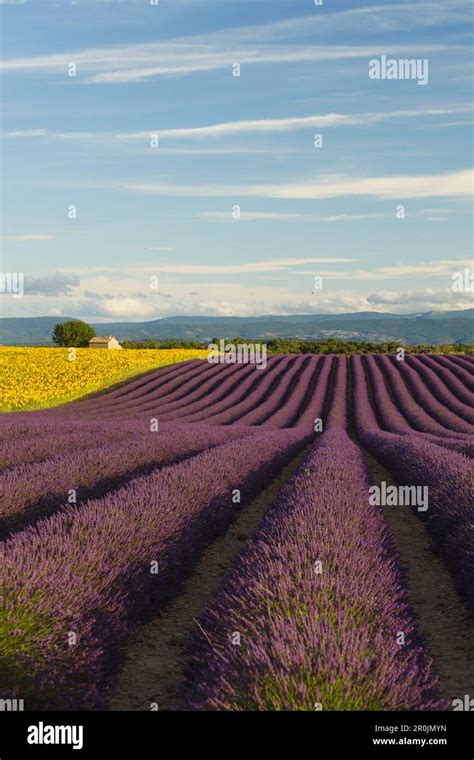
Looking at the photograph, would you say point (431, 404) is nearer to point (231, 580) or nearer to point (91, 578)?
point (231, 580)

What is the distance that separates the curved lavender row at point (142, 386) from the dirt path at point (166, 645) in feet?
60.9

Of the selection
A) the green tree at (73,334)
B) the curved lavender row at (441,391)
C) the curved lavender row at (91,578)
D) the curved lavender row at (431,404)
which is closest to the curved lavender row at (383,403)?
the curved lavender row at (431,404)

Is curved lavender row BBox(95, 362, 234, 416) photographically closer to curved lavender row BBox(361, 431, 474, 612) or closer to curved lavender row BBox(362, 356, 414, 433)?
curved lavender row BBox(362, 356, 414, 433)

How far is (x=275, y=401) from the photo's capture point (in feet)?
92.6

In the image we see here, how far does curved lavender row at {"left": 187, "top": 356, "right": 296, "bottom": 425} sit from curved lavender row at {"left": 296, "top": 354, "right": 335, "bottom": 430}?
6.73ft

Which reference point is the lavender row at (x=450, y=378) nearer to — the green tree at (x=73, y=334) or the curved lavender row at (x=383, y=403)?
the curved lavender row at (x=383, y=403)

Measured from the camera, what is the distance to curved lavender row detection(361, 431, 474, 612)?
6.26 m

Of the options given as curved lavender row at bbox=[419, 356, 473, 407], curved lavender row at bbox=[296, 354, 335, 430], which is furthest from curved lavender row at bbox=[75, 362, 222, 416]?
curved lavender row at bbox=[419, 356, 473, 407]

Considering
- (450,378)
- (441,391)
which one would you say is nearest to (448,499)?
(441,391)

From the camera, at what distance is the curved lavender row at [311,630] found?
3.02 metres

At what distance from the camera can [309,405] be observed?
27672 millimetres

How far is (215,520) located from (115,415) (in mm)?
15497
